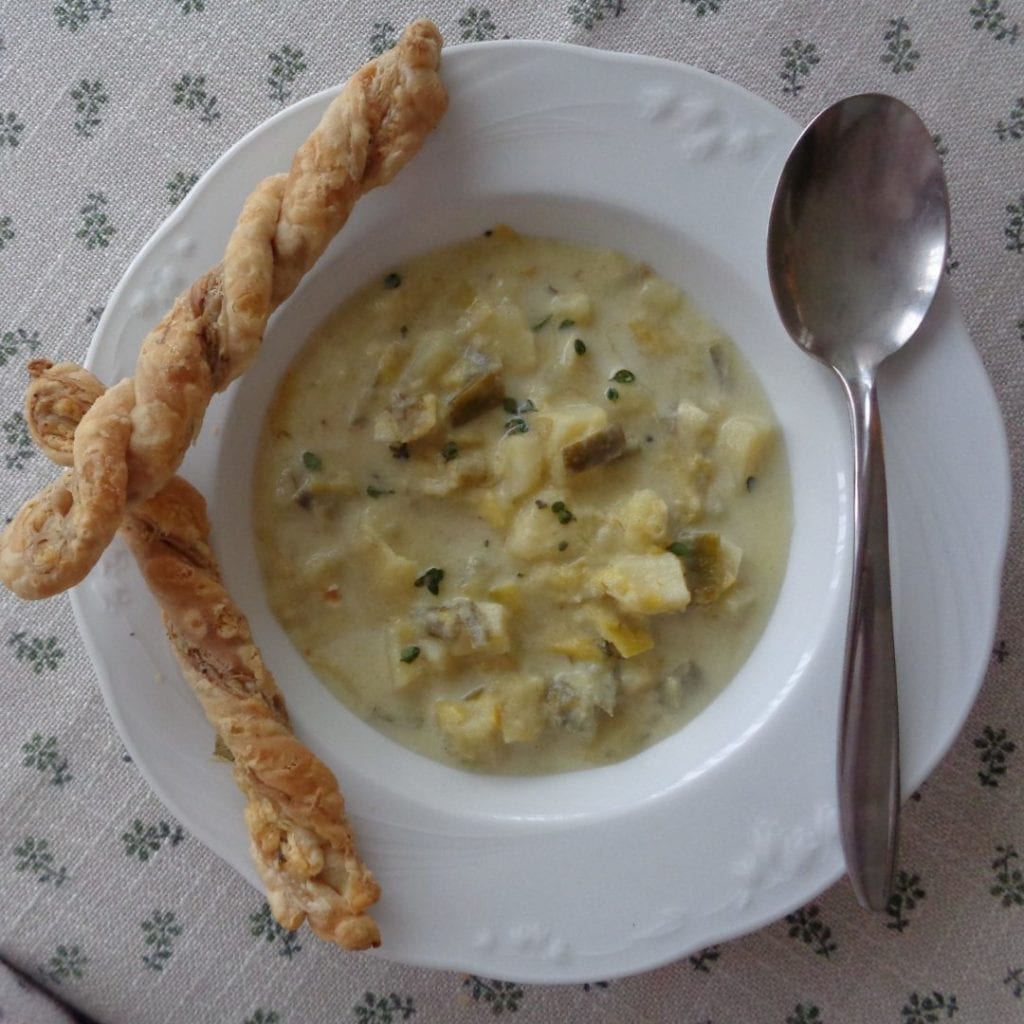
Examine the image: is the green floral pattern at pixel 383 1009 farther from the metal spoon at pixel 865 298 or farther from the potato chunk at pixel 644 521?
the potato chunk at pixel 644 521

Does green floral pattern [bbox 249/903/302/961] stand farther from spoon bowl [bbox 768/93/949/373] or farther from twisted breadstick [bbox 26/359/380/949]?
spoon bowl [bbox 768/93/949/373]

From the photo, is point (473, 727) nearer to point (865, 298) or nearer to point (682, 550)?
point (682, 550)

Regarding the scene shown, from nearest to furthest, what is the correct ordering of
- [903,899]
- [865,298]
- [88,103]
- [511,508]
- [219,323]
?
[219,323]
[865,298]
[511,508]
[903,899]
[88,103]

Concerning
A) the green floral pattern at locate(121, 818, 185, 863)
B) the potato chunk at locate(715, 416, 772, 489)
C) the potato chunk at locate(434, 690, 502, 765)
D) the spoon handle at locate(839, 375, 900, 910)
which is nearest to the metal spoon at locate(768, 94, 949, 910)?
the spoon handle at locate(839, 375, 900, 910)

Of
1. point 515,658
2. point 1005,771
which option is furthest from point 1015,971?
point 515,658

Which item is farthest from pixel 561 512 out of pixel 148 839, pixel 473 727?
pixel 148 839
